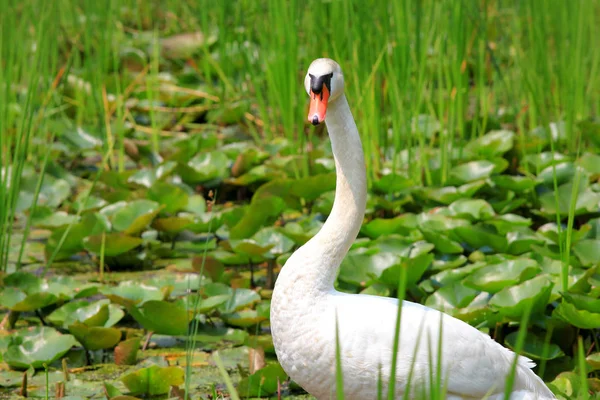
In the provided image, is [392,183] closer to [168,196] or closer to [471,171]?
[471,171]

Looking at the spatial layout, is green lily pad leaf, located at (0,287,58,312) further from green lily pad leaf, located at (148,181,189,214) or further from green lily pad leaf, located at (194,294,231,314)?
green lily pad leaf, located at (148,181,189,214)

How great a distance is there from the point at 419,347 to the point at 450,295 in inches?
26.9

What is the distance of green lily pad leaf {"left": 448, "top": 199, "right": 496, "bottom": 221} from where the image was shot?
10.2 feet

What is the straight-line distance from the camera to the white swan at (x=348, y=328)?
1896 millimetres

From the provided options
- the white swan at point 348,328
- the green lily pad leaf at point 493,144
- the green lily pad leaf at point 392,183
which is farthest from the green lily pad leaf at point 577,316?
→ the green lily pad leaf at point 493,144

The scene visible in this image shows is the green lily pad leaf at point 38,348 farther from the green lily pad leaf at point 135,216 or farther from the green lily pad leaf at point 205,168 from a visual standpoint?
the green lily pad leaf at point 205,168

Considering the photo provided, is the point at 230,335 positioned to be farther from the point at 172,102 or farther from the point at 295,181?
the point at 172,102

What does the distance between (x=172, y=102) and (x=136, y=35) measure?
149 cm

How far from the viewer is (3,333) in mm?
2754

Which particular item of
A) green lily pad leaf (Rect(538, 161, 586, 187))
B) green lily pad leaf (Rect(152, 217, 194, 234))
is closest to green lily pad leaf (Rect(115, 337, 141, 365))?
green lily pad leaf (Rect(152, 217, 194, 234))

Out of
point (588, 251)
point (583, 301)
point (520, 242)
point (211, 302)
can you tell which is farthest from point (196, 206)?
point (583, 301)

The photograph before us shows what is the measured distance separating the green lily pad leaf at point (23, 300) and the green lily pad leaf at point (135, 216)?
0.60 metres

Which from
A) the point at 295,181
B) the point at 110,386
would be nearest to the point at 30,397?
the point at 110,386

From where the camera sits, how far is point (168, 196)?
11.7ft
